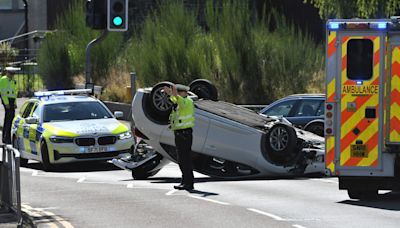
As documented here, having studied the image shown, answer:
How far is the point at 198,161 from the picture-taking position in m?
18.5

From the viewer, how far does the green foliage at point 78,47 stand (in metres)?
37.2

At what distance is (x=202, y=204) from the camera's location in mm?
14602

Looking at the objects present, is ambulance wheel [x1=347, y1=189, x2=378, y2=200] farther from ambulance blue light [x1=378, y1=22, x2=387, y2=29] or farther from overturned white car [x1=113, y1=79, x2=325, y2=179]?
overturned white car [x1=113, y1=79, x2=325, y2=179]

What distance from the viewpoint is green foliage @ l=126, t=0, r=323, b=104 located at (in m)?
30.9

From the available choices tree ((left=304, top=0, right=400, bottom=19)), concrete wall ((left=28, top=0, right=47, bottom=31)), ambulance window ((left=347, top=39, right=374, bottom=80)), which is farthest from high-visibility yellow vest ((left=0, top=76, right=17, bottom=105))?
concrete wall ((left=28, top=0, right=47, bottom=31))

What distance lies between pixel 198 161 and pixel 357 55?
466 centimetres

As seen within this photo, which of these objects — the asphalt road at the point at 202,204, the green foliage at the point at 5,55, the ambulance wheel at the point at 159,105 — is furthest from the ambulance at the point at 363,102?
the green foliage at the point at 5,55

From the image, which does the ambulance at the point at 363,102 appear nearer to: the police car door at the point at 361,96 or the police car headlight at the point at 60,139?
the police car door at the point at 361,96

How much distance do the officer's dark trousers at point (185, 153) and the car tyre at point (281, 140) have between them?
2.04m

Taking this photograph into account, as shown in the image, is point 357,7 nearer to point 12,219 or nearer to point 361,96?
point 361,96

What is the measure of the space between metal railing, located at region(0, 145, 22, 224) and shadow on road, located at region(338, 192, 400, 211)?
462 cm

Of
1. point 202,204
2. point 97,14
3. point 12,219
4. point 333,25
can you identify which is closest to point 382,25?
point 333,25

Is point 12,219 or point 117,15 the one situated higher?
point 117,15

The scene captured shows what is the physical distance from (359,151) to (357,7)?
15029 mm
